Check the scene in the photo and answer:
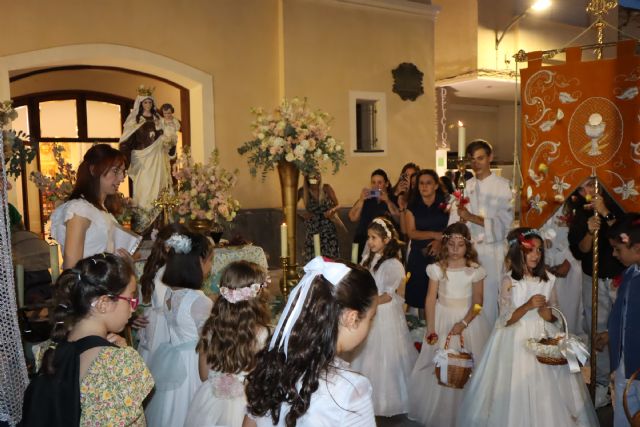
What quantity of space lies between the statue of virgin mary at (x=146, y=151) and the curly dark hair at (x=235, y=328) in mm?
3237

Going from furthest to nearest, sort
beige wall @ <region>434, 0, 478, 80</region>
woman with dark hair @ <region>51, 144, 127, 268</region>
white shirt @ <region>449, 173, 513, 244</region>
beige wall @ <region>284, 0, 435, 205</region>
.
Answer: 1. beige wall @ <region>434, 0, 478, 80</region>
2. beige wall @ <region>284, 0, 435, 205</region>
3. white shirt @ <region>449, 173, 513, 244</region>
4. woman with dark hair @ <region>51, 144, 127, 268</region>

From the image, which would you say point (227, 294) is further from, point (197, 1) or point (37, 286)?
point (197, 1)

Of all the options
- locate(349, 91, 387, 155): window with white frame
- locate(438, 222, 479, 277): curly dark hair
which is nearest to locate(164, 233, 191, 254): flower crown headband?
locate(438, 222, 479, 277): curly dark hair

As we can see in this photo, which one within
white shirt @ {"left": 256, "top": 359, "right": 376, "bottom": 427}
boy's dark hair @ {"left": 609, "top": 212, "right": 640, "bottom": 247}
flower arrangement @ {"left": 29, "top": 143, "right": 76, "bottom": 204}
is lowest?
white shirt @ {"left": 256, "top": 359, "right": 376, "bottom": 427}

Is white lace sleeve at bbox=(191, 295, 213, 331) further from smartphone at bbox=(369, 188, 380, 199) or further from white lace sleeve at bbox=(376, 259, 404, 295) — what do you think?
smartphone at bbox=(369, 188, 380, 199)

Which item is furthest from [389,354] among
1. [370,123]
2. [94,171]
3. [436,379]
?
[370,123]

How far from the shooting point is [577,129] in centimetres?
418

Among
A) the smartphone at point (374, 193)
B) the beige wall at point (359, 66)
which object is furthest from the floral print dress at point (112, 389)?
the beige wall at point (359, 66)

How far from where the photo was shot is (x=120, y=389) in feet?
6.96

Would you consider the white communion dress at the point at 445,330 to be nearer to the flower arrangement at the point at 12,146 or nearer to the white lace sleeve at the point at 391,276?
the white lace sleeve at the point at 391,276

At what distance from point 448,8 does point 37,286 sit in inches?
529

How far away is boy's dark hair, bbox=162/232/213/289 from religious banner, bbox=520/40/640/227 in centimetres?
248

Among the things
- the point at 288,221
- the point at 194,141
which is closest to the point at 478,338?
the point at 288,221

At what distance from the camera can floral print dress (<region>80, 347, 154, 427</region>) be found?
2.09 metres
